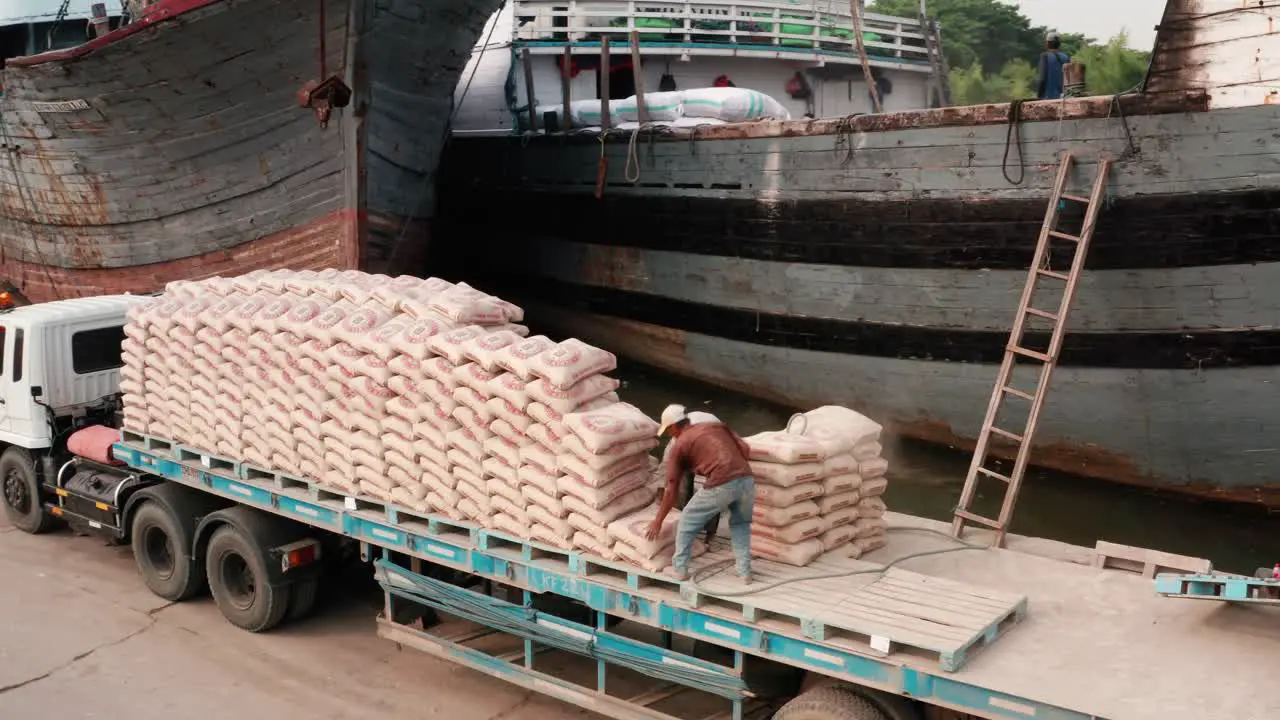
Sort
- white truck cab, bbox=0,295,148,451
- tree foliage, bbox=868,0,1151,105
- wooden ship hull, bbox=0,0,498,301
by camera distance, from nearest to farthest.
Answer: white truck cab, bbox=0,295,148,451 → wooden ship hull, bbox=0,0,498,301 → tree foliage, bbox=868,0,1151,105

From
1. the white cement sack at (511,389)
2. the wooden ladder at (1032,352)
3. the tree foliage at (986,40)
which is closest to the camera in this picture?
the white cement sack at (511,389)

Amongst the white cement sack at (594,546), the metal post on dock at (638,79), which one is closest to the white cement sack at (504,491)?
the white cement sack at (594,546)

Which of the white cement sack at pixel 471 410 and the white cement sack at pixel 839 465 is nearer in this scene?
the white cement sack at pixel 839 465

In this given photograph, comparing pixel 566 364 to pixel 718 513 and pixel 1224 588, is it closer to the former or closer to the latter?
pixel 718 513

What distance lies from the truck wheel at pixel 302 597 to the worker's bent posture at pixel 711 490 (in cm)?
360

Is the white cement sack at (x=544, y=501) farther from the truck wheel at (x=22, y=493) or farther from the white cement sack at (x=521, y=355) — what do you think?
the truck wheel at (x=22, y=493)

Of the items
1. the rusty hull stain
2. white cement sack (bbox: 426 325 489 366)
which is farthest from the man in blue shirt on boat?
white cement sack (bbox: 426 325 489 366)

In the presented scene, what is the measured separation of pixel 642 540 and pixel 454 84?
37.4ft

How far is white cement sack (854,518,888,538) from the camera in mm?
6988

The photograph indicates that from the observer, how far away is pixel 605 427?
258 inches

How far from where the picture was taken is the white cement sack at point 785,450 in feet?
21.1

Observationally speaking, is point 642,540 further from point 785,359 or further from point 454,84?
point 454,84

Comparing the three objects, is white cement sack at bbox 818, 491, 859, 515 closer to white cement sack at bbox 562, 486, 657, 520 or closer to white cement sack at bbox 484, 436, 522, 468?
white cement sack at bbox 562, 486, 657, 520

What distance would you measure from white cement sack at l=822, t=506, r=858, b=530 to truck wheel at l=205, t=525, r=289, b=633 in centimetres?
432
